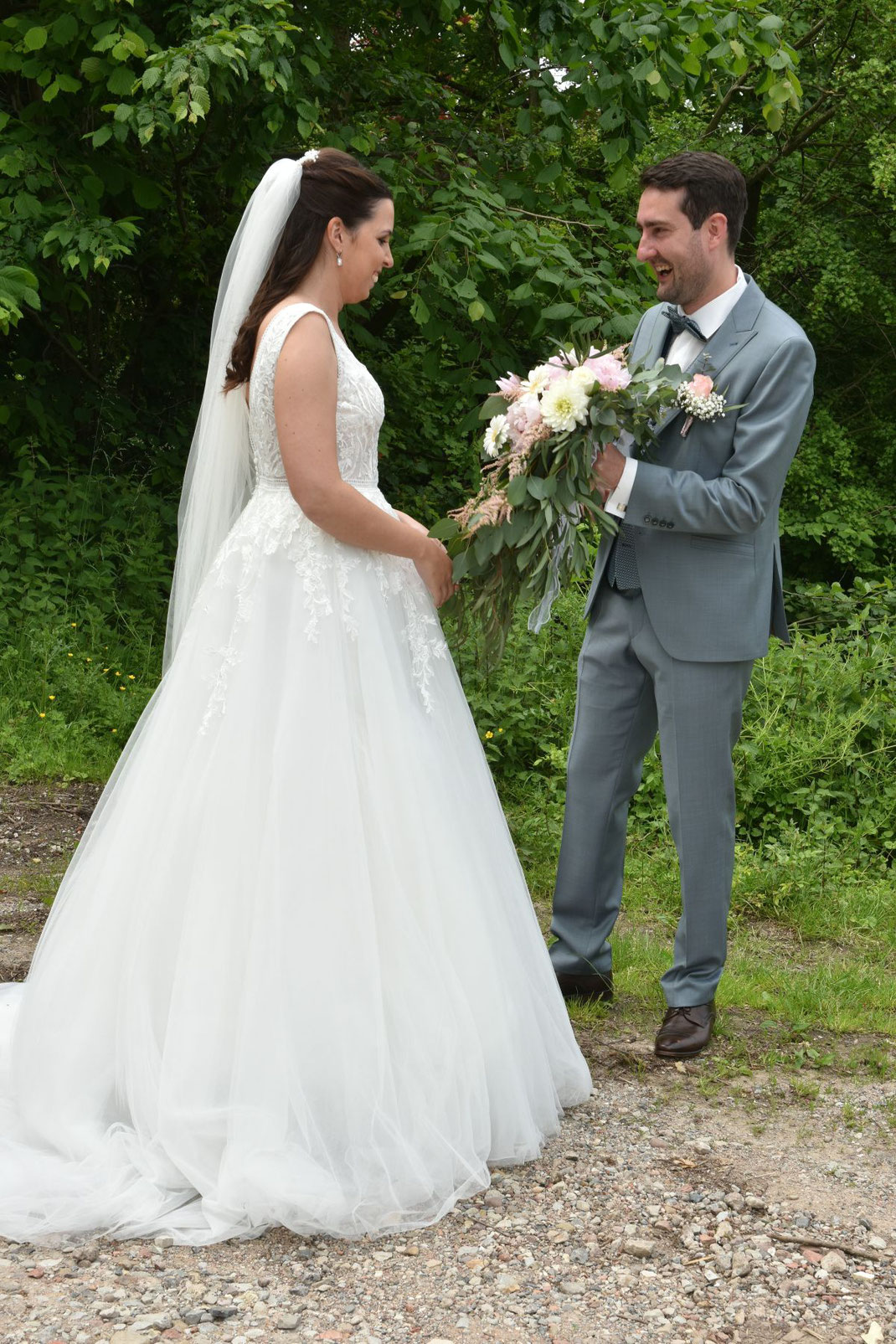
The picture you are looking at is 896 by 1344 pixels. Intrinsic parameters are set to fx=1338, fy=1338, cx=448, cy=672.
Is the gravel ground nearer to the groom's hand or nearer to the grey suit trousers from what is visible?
the grey suit trousers

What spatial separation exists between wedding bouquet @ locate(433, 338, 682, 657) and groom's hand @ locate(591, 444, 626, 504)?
1.5 inches

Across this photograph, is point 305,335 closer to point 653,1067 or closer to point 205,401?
point 205,401

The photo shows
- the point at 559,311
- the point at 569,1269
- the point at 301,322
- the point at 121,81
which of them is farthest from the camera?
the point at 559,311

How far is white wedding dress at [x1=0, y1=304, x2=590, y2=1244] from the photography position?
110 inches

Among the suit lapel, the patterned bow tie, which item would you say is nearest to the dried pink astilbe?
the suit lapel

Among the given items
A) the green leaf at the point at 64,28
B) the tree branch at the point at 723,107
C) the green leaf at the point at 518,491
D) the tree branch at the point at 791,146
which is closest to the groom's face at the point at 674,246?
the green leaf at the point at 518,491

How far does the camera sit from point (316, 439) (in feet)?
9.94

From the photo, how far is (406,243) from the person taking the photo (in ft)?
19.6

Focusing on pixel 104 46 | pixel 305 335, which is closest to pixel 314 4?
pixel 104 46

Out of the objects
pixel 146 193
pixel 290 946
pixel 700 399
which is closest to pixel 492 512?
pixel 700 399

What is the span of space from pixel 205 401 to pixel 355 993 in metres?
1.51

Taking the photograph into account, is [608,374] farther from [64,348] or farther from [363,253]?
[64,348]

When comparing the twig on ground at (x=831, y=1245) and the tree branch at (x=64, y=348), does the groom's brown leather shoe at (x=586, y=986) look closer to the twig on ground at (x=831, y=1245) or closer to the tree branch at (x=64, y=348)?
the twig on ground at (x=831, y=1245)

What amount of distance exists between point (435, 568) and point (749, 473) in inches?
32.6
